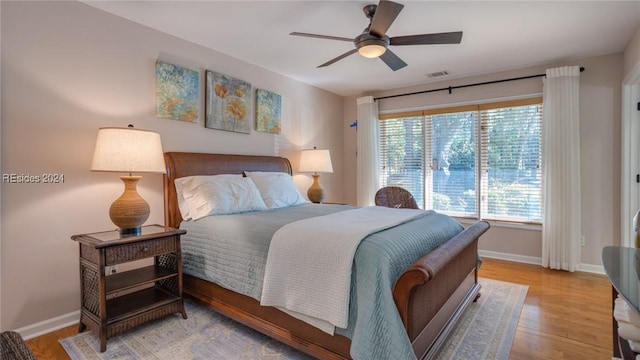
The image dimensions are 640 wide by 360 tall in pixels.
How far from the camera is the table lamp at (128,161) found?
7.15ft

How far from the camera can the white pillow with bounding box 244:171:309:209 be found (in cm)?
331

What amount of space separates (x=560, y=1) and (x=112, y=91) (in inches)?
144

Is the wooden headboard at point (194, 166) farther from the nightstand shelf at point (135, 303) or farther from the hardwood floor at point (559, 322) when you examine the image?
the hardwood floor at point (559, 322)

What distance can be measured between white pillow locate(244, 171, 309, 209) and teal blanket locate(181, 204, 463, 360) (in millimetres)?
411

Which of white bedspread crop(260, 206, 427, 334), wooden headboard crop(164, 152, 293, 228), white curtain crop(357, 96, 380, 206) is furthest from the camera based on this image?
white curtain crop(357, 96, 380, 206)

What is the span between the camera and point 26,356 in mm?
1012

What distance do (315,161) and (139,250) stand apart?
2540 millimetres

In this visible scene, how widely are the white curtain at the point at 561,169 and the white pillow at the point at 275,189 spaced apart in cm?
296

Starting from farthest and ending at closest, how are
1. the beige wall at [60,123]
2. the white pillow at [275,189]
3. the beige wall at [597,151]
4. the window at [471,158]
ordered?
the window at [471,158], the beige wall at [597,151], the white pillow at [275,189], the beige wall at [60,123]

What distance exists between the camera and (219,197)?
109 inches

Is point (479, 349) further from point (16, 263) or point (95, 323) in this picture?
point (16, 263)

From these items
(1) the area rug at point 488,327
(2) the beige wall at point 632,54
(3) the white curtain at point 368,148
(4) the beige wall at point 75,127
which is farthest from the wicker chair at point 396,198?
(2) the beige wall at point 632,54

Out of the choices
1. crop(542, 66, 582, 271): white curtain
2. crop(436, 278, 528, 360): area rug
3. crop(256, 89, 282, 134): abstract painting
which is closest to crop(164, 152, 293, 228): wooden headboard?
crop(256, 89, 282, 134): abstract painting

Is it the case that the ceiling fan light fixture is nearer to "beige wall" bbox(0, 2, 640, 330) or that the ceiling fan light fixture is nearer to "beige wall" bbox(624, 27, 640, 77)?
"beige wall" bbox(0, 2, 640, 330)
